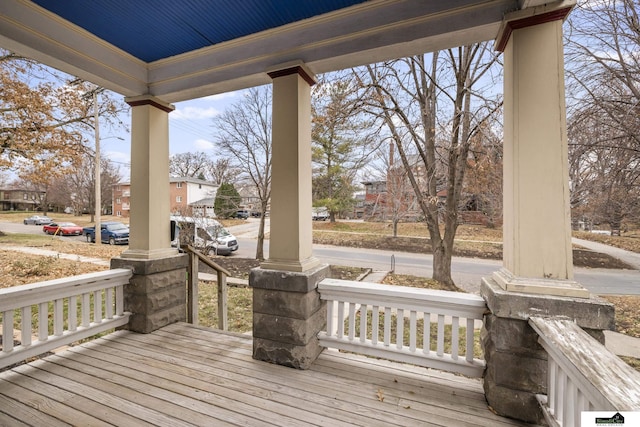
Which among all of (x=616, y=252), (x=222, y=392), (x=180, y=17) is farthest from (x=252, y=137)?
(x=616, y=252)

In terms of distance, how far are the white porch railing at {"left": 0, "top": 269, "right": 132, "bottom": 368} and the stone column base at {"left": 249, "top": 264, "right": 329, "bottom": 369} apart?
155cm

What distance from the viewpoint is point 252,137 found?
8.06 meters

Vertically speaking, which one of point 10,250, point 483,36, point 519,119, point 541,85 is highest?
point 483,36

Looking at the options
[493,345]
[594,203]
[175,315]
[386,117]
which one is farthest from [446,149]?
[175,315]

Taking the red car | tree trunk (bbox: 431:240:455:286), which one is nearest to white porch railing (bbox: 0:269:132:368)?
tree trunk (bbox: 431:240:455:286)

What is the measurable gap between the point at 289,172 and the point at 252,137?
6.48 m

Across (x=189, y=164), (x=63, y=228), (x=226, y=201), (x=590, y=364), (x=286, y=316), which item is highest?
(x=189, y=164)

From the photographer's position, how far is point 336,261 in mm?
8141

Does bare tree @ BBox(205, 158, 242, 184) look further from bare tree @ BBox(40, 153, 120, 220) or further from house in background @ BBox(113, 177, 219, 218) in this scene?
bare tree @ BBox(40, 153, 120, 220)

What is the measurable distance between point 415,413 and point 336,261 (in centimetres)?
654

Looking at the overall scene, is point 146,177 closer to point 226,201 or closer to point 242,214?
point 226,201

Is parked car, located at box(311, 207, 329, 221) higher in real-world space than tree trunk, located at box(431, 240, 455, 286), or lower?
higher

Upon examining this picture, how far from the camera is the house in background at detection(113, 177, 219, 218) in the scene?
773cm

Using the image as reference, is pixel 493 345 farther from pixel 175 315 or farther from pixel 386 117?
pixel 386 117
